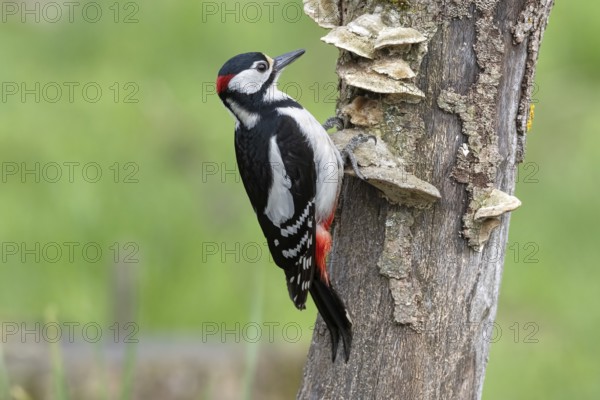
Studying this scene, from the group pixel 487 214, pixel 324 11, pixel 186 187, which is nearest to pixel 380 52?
pixel 324 11

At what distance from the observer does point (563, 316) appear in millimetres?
6289

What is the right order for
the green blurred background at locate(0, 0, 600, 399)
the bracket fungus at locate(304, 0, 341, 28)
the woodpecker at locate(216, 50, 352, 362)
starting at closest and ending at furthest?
the bracket fungus at locate(304, 0, 341, 28) < the woodpecker at locate(216, 50, 352, 362) < the green blurred background at locate(0, 0, 600, 399)

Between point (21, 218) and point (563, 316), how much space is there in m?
3.84

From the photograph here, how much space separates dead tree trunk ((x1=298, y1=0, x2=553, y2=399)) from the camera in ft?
11.1

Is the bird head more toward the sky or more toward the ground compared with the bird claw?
more toward the sky

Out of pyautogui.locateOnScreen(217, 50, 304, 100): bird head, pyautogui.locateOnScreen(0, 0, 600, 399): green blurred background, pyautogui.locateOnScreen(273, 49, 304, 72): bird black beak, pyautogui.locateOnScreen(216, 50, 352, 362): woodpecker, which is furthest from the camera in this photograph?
pyautogui.locateOnScreen(0, 0, 600, 399): green blurred background

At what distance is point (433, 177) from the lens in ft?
11.3

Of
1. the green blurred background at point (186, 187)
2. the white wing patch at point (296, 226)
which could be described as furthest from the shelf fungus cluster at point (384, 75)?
the green blurred background at point (186, 187)

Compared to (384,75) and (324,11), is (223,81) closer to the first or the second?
(324,11)

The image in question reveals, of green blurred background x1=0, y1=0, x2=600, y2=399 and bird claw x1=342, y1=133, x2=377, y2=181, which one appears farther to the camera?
green blurred background x1=0, y1=0, x2=600, y2=399

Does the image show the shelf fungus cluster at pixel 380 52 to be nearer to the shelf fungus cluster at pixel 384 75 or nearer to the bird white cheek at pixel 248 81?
the shelf fungus cluster at pixel 384 75

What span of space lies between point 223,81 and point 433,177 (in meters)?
1.16

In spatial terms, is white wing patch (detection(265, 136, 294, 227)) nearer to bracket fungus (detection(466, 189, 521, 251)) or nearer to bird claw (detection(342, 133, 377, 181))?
bird claw (detection(342, 133, 377, 181))

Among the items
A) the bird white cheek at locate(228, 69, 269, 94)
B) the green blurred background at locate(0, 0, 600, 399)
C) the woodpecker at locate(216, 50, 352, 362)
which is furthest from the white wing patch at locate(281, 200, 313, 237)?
the green blurred background at locate(0, 0, 600, 399)
